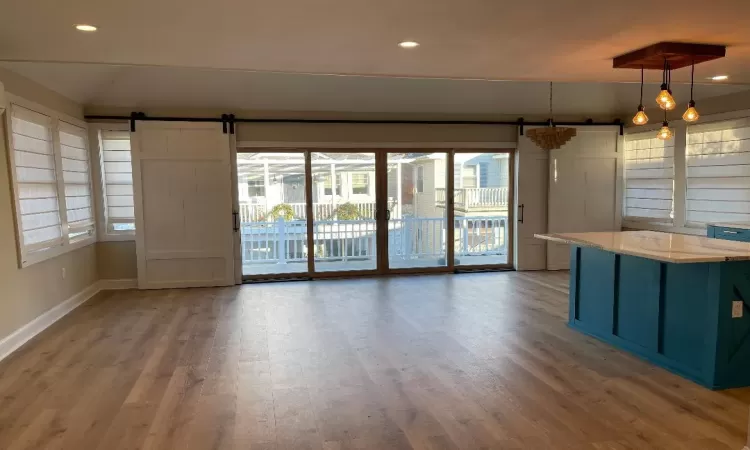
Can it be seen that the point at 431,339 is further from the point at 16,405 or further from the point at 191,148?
the point at 191,148

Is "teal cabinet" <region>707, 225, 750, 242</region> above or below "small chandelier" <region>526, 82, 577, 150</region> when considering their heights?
below

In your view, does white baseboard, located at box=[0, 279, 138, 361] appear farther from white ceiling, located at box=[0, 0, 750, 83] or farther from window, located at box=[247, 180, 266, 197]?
white ceiling, located at box=[0, 0, 750, 83]

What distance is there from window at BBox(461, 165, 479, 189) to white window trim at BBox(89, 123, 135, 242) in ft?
15.5

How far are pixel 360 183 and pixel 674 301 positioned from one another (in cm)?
445

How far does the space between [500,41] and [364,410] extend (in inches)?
103

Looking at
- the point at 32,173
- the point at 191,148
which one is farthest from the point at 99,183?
the point at 32,173

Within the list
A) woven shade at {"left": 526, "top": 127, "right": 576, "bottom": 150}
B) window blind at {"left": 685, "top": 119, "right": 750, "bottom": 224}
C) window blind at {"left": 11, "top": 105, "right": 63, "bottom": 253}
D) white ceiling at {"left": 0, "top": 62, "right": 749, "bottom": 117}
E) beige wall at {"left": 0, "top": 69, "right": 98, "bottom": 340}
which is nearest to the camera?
beige wall at {"left": 0, "top": 69, "right": 98, "bottom": 340}

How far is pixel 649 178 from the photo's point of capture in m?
6.84

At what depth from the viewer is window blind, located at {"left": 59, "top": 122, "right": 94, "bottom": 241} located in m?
5.30

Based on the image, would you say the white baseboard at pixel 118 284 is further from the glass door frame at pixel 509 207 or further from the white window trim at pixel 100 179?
the glass door frame at pixel 509 207

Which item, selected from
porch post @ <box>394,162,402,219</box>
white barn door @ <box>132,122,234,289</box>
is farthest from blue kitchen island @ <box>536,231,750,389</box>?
white barn door @ <box>132,122,234,289</box>

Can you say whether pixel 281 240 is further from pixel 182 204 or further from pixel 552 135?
pixel 552 135

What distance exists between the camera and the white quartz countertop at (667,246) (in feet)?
9.81

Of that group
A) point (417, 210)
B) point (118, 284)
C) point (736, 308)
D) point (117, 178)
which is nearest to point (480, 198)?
point (417, 210)
